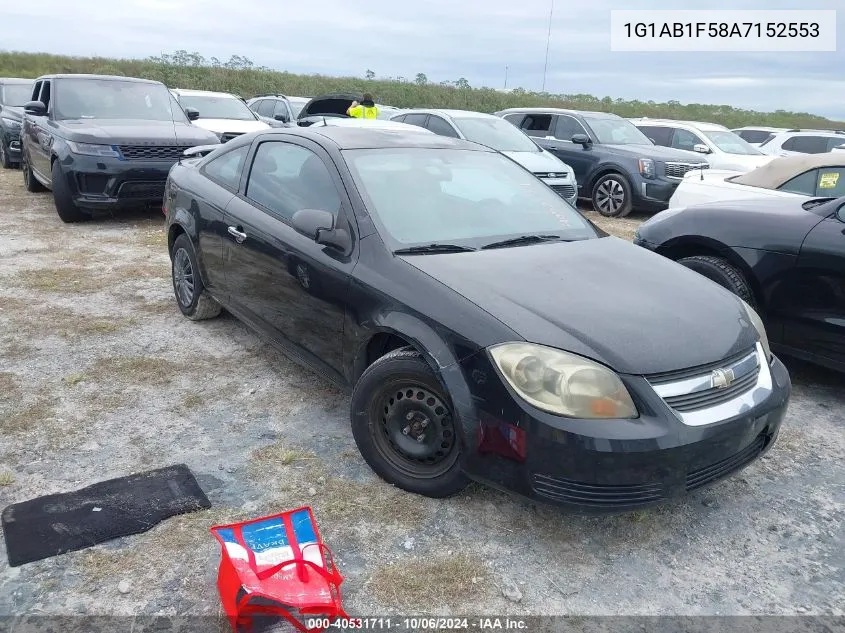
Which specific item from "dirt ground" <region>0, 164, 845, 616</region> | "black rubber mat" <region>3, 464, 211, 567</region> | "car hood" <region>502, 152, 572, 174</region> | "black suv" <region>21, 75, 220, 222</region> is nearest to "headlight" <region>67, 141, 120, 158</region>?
"black suv" <region>21, 75, 220, 222</region>

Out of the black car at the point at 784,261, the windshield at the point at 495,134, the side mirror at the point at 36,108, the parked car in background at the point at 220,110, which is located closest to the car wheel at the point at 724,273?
the black car at the point at 784,261

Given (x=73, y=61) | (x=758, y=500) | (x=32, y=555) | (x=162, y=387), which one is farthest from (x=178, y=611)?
(x=73, y=61)

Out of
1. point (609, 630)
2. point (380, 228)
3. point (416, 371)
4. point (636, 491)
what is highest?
point (380, 228)

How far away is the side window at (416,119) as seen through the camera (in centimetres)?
1071

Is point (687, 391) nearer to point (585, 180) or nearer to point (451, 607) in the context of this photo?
point (451, 607)

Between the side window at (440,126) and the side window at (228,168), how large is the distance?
585cm

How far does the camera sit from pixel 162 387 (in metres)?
4.09

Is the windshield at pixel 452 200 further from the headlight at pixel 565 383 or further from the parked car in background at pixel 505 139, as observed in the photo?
the parked car in background at pixel 505 139

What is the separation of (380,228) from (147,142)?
5837 mm

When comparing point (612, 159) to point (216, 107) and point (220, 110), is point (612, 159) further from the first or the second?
point (216, 107)

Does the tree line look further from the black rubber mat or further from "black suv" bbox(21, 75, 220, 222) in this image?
the black rubber mat

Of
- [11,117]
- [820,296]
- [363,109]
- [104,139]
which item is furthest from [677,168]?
[11,117]

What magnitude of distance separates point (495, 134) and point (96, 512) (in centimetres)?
846

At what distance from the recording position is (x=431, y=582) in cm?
254
